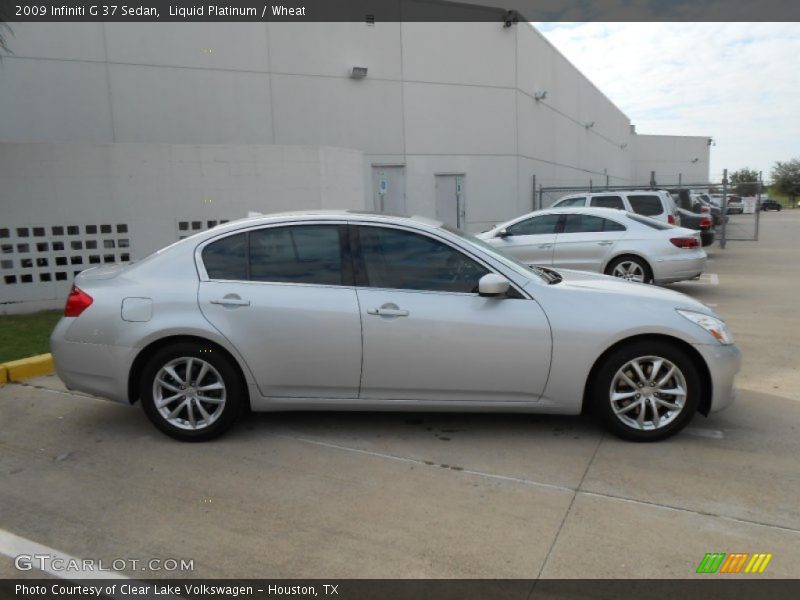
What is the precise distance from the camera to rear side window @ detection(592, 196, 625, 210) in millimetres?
13625

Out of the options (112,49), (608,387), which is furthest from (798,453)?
(112,49)

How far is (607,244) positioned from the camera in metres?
10.0

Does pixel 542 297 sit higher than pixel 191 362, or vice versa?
pixel 542 297

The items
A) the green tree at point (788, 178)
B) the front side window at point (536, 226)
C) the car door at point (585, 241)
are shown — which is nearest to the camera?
the car door at point (585, 241)

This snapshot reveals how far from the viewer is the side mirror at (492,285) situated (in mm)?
4211

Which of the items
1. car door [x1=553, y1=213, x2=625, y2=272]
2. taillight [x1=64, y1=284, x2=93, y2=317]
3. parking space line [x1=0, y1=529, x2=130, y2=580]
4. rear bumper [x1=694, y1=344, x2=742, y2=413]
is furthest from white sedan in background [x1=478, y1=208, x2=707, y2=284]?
parking space line [x1=0, y1=529, x2=130, y2=580]

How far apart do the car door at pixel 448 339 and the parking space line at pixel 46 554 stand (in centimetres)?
195

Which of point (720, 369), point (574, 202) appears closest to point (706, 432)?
point (720, 369)

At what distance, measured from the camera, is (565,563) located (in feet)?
9.91

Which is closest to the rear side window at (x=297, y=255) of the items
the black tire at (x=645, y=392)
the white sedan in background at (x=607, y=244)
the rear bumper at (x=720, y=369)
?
the black tire at (x=645, y=392)

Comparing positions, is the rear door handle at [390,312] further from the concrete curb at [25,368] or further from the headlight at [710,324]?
the concrete curb at [25,368]

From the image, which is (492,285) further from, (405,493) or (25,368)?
(25,368)

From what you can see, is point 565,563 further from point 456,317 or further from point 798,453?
point 798,453

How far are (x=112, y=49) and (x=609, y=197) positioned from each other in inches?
445
